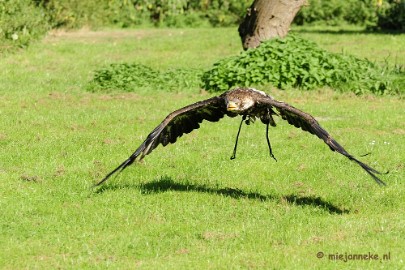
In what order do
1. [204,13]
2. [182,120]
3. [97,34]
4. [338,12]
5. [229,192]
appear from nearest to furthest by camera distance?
[182,120], [229,192], [97,34], [338,12], [204,13]

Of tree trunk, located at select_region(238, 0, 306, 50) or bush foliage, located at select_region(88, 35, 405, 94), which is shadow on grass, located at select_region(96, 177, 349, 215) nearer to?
bush foliage, located at select_region(88, 35, 405, 94)

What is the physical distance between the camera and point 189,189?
1128 cm

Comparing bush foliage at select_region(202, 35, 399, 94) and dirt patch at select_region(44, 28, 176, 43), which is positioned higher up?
bush foliage at select_region(202, 35, 399, 94)

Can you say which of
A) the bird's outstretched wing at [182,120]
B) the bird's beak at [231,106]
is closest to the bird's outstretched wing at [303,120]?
the bird's beak at [231,106]

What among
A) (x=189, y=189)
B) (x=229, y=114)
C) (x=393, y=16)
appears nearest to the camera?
(x=229, y=114)

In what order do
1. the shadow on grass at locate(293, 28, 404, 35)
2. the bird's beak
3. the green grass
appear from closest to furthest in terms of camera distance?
1. the green grass
2. the bird's beak
3. the shadow on grass at locate(293, 28, 404, 35)

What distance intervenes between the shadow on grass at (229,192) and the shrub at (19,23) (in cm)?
1382

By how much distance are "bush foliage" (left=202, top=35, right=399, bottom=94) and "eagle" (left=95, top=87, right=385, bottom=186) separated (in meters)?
8.31

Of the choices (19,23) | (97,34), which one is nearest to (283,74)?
(19,23)

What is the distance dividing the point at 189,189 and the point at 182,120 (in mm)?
1059

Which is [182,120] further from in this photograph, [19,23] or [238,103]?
[19,23]

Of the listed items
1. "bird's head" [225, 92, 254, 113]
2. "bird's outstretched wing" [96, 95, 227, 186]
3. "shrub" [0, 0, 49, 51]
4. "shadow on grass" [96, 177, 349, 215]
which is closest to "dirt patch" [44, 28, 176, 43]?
"shrub" [0, 0, 49, 51]

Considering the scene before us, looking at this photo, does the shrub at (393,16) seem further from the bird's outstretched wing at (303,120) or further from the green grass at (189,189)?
the bird's outstretched wing at (303,120)

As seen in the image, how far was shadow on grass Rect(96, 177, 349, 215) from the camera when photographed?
1055 cm
